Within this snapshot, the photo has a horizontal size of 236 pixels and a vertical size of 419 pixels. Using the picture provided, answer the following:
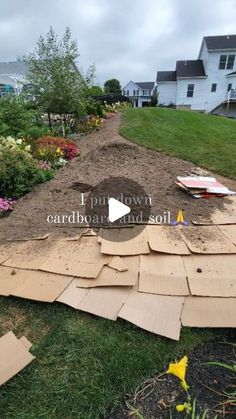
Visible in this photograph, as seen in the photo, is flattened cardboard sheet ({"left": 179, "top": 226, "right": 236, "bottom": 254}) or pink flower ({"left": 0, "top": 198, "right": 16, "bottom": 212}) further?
pink flower ({"left": 0, "top": 198, "right": 16, "bottom": 212})

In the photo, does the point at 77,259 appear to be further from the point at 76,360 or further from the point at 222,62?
the point at 222,62

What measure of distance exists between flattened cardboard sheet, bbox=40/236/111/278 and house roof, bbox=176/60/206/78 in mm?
26504

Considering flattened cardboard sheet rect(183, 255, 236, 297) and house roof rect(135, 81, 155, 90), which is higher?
house roof rect(135, 81, 155, 90)

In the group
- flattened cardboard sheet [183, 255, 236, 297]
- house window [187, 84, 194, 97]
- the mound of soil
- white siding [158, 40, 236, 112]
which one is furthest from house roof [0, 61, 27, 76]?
the mound of soil

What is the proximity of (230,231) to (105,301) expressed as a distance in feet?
5.49

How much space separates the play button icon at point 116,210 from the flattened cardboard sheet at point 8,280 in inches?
47.6

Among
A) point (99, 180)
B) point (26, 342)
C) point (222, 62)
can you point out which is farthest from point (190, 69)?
point (26, 342)

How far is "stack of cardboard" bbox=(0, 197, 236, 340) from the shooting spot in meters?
1.82

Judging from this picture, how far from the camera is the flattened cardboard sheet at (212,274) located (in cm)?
196

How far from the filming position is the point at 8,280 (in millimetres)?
2135

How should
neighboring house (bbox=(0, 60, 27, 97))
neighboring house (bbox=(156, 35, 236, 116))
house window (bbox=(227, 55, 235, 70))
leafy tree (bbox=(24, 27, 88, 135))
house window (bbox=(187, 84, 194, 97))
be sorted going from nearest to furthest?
leafy tree (bbox=(24, 27, 88, 135)) → neighboring house (bbox=(0, 60, 27, 97)) → neighboring house (bbox=(156, 35, 236, 116)) → house window (bbox=(227, 55, 235, 70)) → house window (bbox=(187, 84, 194, 97))

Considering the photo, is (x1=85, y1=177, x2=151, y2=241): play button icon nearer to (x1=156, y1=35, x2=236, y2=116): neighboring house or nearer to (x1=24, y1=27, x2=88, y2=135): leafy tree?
(x1=24, y1=27, x2=88, y2=135): leafy tree

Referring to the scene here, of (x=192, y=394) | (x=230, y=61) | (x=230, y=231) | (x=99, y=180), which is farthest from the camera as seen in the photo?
(x=230, y=61)

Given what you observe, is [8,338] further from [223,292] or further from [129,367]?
[223,292]
